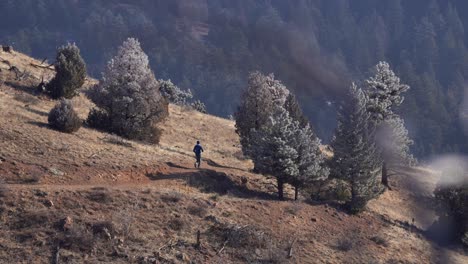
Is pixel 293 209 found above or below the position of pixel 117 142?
below

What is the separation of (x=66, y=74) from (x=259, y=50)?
12343 centimetres

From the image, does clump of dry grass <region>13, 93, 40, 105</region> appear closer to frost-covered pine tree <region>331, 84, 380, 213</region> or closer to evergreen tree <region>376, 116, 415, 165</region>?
frost-covered pine tree <region>331, 84, 380, 213</region>

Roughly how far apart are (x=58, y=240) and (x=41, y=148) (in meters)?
8.93

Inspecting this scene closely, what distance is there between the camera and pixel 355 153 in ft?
99.7

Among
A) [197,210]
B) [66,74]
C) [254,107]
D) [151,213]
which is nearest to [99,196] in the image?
[151,213]

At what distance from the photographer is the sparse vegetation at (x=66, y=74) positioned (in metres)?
39.2

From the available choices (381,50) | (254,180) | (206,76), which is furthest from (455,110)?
(254,180)

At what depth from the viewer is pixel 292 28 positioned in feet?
585

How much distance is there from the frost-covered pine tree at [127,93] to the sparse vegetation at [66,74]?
5711 mm

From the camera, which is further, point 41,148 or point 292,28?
point 292,28

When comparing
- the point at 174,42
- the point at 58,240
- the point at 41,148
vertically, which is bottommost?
the point at 58,240

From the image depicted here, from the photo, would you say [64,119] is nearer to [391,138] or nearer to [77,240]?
[77,240]

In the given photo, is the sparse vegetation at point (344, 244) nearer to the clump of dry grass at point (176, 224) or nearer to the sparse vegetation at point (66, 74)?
the clump of dry grass at point (176, 224)

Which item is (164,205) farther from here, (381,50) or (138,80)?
(381,50)
